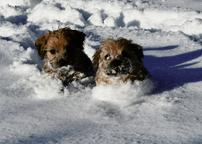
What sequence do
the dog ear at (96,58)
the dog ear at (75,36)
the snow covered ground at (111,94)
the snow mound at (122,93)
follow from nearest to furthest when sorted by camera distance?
the snow covered ground at (111,94) < the snow mound at (122,93) < the dog ear at (96,58) < the dog ear at (75,36)

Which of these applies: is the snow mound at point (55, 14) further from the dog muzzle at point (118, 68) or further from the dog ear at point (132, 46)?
the dog muzzle at point (118, 68)

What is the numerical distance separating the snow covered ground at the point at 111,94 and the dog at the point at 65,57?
150 mm

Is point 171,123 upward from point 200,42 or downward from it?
downward

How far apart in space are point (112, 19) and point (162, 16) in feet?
2.64

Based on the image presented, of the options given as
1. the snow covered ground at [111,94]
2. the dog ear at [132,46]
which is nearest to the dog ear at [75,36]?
the snow covered ground at [111,94]

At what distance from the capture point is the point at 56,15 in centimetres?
912

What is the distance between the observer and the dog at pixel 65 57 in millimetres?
5598

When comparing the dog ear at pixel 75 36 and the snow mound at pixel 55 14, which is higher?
the snow mound at pixel 55 14

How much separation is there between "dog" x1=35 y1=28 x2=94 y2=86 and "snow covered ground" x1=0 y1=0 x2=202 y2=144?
150mm

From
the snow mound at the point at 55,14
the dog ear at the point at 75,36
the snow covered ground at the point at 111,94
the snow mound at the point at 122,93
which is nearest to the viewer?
Answer: the snow covered ground at the point at 111,94

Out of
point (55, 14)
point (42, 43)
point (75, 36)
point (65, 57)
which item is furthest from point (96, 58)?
point (55, 14)

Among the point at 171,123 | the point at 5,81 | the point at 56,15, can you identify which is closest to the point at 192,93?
the point at 171,123

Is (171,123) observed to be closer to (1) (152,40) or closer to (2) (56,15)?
(1) (152,40)

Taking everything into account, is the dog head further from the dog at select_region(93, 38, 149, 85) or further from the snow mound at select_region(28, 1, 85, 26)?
the snow mound at select_region(28, 1, 85, 26)
